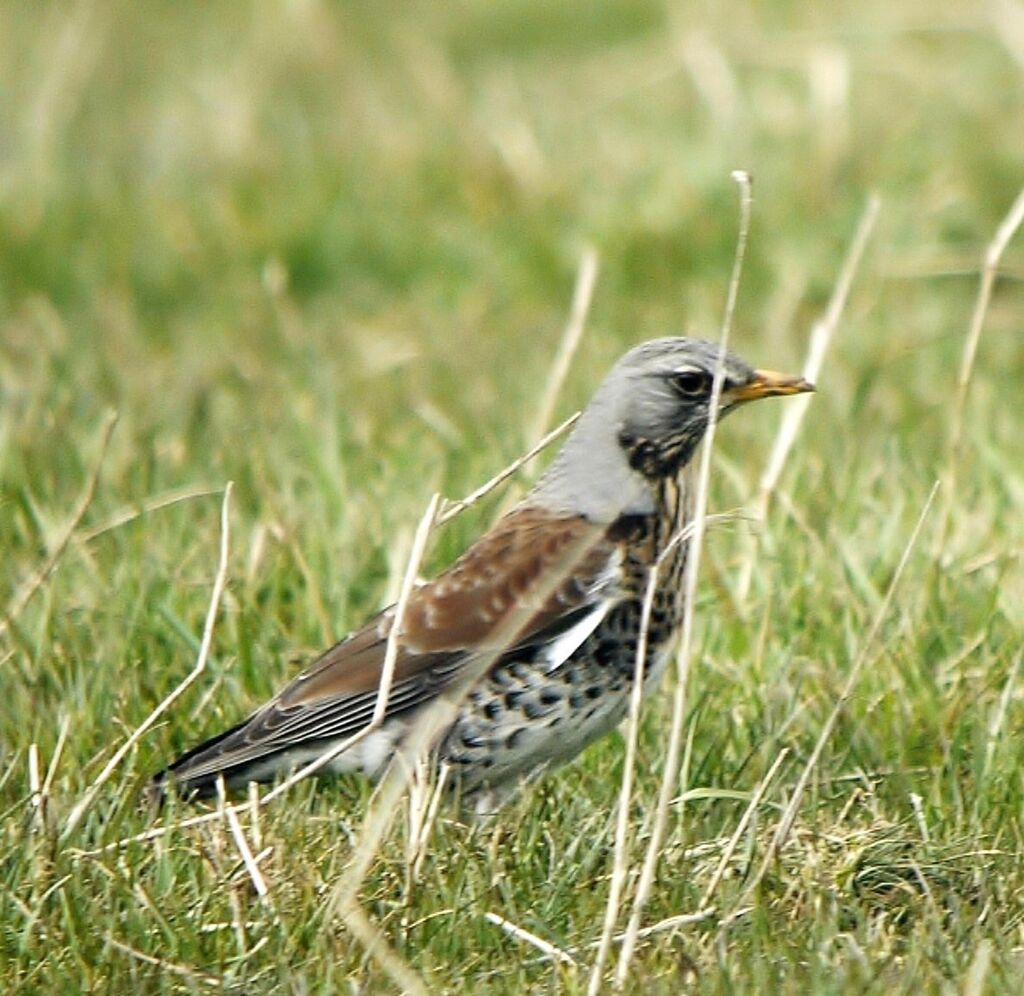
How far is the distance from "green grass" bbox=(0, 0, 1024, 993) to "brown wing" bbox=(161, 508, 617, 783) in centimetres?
13

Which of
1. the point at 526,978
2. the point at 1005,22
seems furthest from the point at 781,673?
the point at 1005,22

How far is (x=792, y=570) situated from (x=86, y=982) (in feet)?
6.21

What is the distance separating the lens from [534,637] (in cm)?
396

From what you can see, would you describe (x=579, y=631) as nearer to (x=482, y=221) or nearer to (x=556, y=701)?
(x=556, y=701)

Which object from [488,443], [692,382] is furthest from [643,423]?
[488,443]

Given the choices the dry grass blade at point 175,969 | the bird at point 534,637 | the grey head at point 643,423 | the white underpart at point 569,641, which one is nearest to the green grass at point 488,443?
the dry grass blade at point 175,969

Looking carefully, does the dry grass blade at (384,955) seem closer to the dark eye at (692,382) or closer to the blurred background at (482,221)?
the dark eye at (692,382)

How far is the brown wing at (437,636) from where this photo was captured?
3.95 meters

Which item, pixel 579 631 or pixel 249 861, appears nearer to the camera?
pixel 249 861

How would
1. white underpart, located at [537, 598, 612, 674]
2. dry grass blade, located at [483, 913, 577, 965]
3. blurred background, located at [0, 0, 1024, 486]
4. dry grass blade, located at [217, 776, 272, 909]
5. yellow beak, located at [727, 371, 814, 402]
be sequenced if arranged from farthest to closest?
blurred background, located at [0, 0, 1024, 486]
yellow beak, located at [727, 371, 814, 402]
white underpart, located at [537, 598, 612, 674]
dry grass blade, located at [217, 776, 272, 909]
dry grass blade, located at [483, 913, 577, 965]

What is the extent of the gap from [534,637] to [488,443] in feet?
5.21

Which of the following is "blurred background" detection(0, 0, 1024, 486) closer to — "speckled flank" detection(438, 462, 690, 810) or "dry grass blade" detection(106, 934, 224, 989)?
"speckled flank" detection(438, 462, 690, 810)

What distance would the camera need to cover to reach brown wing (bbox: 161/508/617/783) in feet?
13.0

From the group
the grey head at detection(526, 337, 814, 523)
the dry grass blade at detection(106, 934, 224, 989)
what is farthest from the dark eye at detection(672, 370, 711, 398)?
the dry grass blade at detection(106, 934, 224, 989)
